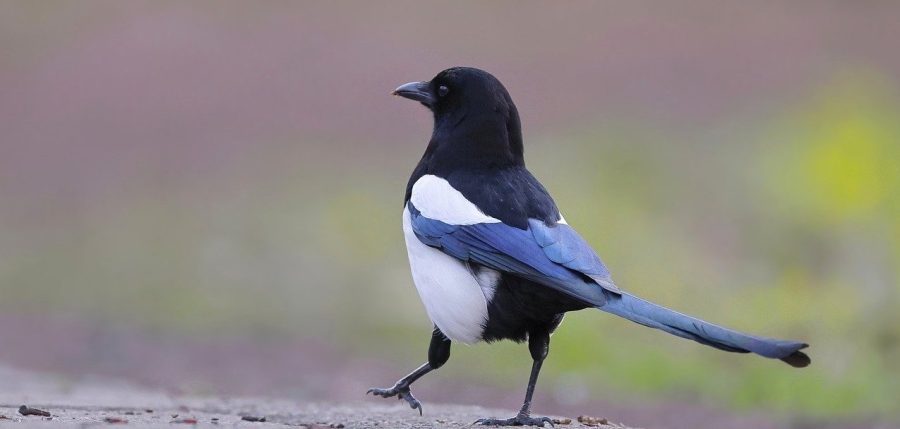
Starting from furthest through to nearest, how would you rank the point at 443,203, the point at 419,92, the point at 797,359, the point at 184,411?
1. the point at 184,411
2. the point at 419,92
3. the point at 443,203
4. the point at 797,359

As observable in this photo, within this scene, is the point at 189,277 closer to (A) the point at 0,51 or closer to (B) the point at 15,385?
(B) the point at 15,385

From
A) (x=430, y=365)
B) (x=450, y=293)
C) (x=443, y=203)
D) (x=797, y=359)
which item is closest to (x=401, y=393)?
(x=430, y=365)

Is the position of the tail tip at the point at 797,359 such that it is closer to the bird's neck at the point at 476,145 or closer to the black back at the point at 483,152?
the black back at the point at 483,152

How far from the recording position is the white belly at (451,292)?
5293mm

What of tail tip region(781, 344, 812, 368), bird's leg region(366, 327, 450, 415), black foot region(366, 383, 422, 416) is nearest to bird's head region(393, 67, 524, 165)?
bird's leg region(366, 327, 450, 415)

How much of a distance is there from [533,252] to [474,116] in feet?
2.65

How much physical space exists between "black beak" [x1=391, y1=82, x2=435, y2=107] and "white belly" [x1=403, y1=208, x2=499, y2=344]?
68 cm

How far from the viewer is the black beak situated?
600 cm

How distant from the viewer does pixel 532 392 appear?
209 inches

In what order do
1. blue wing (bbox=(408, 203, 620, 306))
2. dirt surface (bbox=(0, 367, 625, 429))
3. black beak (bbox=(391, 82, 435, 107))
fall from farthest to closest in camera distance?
1. black beak (bbox=(391, 82, 435, 107))
2. dirt surface (bbox=(0, 367, 625, 429))
3. blue wing (bbox=(408, 203, 620, 306))

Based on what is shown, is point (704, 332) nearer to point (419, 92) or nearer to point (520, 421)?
point (520, 421)

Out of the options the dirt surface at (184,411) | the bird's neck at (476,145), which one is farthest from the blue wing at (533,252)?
the dirt surface at (184,411)

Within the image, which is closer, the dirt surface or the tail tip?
the tail tip

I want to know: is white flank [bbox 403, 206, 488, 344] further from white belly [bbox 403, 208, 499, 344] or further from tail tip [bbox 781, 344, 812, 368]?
tail tip [bbox 781, 344, 812, 368]
